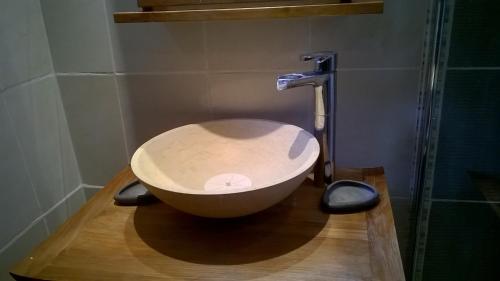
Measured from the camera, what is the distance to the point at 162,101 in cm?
104

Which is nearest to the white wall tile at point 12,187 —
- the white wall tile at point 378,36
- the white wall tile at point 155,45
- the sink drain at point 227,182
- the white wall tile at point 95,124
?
the white wall tile at point 95,124

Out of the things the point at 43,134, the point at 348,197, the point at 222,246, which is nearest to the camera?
the point at 222,246

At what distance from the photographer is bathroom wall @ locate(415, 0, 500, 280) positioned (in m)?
0.85

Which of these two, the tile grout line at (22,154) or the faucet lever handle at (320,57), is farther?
the tile grout line at (22,154)

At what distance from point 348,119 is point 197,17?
1.47 ft

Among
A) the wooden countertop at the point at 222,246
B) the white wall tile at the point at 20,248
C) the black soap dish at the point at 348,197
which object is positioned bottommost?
the white wall tile at the point at 20,248

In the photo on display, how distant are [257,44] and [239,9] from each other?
0.51 ft

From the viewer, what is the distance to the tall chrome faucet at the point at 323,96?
0.77 m

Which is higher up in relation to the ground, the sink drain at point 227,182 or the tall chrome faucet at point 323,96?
the tall chrome faucet at point 323,96

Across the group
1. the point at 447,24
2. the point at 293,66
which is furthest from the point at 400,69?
the point at 293,66

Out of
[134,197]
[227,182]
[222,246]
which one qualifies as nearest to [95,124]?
[134,197]

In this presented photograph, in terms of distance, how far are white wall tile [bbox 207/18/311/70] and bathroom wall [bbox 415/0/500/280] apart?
343 millimetres

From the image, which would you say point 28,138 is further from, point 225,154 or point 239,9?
point 239,9

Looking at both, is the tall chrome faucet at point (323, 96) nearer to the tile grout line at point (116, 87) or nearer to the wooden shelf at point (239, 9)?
the wooden shelf at point (239, 9)
